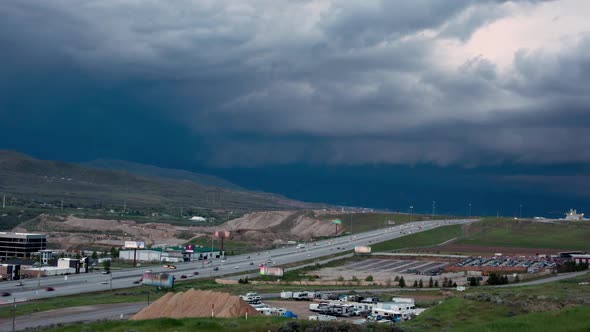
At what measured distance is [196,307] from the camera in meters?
41.9

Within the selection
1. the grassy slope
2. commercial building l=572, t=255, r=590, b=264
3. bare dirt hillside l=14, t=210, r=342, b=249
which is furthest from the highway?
commercial building l=572, t=255, r=590, b=264

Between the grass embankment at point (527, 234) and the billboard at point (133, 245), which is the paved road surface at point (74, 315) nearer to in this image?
the billboard at point (133, 245)

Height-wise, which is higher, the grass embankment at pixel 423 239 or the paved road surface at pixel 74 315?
the grass embankment at pixel 423 239

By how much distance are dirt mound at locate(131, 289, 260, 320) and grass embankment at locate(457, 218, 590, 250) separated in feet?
383

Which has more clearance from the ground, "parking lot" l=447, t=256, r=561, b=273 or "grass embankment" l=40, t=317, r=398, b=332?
"grass embankment" l=40, t=317, r=398, b=332

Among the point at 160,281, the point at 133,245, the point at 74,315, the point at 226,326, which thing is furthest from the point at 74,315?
the point at 133,245

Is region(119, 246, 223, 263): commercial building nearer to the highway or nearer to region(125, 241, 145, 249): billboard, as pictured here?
region(125, 241, 145, 249): billboard

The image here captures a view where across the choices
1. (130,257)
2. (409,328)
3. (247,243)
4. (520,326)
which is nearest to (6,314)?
(409,328)

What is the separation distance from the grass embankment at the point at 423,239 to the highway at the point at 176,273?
4.01 meters

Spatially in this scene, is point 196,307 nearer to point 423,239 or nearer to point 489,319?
point 489,319

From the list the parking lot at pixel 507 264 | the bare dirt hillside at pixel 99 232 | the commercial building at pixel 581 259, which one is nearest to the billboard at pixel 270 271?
the parking lot at pixel 507 264

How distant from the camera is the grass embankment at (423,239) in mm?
142500

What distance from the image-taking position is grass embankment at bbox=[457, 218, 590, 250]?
152m

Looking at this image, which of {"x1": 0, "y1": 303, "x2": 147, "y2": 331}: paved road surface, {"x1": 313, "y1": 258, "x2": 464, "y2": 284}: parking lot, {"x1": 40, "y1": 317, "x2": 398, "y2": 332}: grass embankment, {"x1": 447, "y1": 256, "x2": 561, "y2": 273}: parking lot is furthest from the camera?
{"x1": 447, "y1": 256, "x2": 561, "y2": 273}: parking lot
